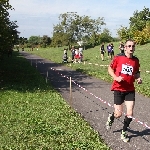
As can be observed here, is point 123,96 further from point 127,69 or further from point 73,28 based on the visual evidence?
point 73,28

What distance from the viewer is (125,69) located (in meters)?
6.82

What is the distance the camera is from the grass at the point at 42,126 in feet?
22.2

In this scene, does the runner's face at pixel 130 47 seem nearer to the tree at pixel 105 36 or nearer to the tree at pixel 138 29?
the tree at pixel 138 29

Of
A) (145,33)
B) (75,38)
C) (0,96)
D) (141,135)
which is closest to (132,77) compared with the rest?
(141,135)

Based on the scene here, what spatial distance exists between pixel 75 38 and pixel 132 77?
64.8 metres

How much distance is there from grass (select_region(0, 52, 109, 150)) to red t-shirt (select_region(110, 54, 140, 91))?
1.42 meters

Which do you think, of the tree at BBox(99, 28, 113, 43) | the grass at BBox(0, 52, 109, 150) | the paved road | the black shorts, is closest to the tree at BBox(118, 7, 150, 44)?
the tree at BBox(99, 28, 113, 43)

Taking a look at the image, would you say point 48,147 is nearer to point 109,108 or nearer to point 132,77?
point 132,77

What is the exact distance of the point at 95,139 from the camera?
7.07 metres

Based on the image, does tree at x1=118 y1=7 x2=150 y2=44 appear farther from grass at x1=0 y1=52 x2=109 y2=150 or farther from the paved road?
grass at x1=0 y1=52 x2=109 y2=150

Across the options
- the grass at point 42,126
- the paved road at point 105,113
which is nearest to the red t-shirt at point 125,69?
the paved road at point 105,113

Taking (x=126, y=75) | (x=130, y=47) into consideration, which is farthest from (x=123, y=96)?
(x=130, y=47)

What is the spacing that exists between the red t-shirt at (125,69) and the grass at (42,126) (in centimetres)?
142

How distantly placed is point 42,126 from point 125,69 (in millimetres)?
2957
